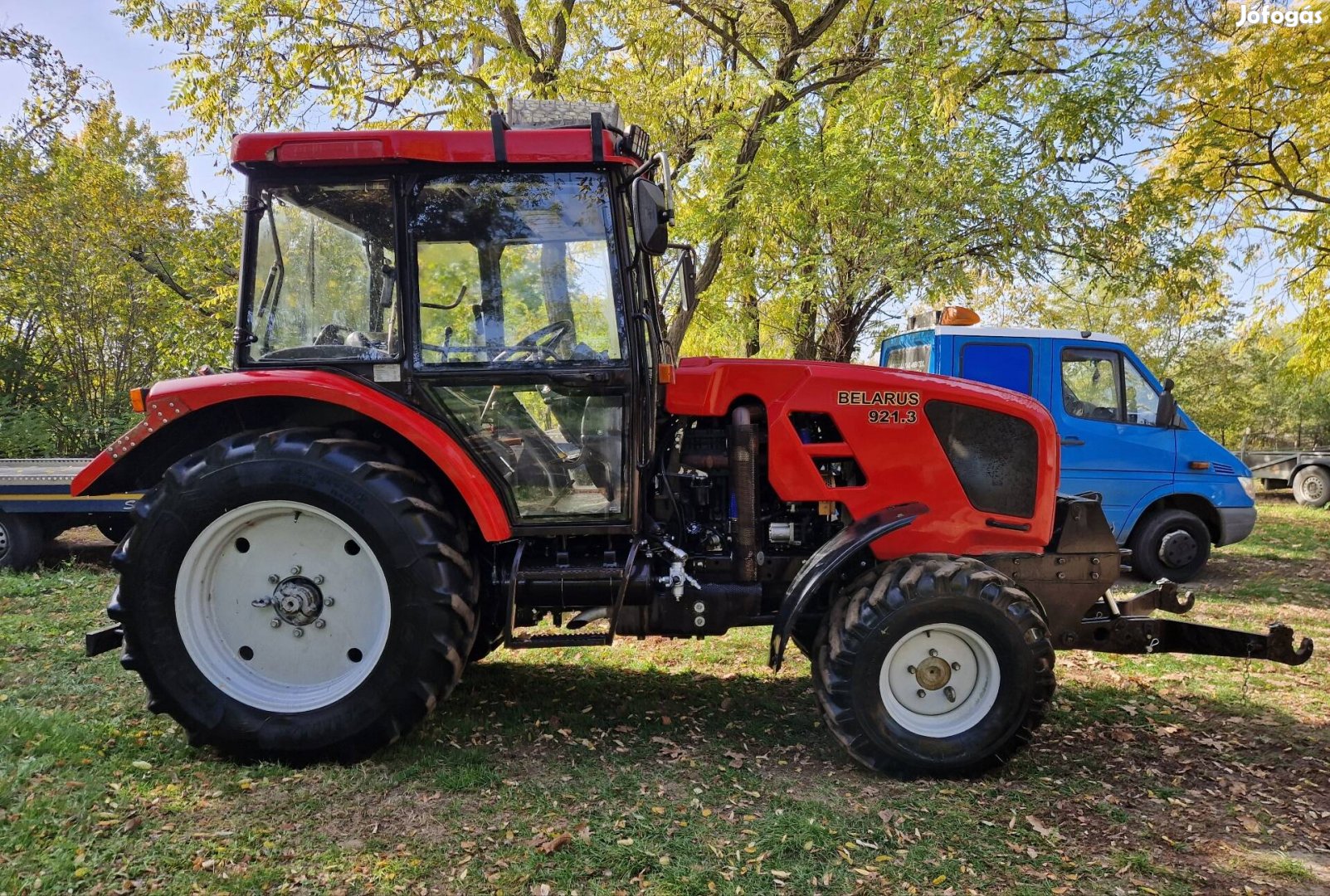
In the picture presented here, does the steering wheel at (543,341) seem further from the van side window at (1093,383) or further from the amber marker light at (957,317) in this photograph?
the van side window at (1093,383)

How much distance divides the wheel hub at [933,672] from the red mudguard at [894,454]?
1.54 ft

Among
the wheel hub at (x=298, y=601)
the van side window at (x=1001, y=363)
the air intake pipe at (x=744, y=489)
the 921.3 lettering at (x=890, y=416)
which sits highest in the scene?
the van side window at (x=1001, y=363)

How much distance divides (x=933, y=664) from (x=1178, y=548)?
525 cm

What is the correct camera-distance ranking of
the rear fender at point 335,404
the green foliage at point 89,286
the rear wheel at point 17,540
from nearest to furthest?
the rear fender at point 335,404, the rear wheel at point 17,540, the green foliage at point 89,286

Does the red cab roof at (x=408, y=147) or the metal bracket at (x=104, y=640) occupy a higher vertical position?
the red cab roof at (x=408, y=147)

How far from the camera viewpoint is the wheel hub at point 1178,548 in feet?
23.5

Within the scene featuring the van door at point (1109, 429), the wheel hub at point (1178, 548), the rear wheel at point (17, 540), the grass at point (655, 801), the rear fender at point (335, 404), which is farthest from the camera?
the wheel hub at point (1178, 548)

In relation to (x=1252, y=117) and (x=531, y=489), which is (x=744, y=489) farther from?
(x=1252, y=117)

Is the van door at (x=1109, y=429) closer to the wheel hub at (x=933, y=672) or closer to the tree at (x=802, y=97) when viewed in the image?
the tree at (x=802, y=97)

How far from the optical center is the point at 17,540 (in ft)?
21.6

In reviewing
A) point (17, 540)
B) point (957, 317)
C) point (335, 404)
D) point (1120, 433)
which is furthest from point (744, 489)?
point (17, 540)

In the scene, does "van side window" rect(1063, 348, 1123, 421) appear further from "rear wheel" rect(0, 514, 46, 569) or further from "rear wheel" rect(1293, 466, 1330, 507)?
"rear wheel" rect(1293, 466, 1330, 507)

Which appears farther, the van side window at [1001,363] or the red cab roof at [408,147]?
the van side window at [1001,363]

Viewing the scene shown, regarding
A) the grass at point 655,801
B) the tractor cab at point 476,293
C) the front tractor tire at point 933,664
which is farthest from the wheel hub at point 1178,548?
the tractor cab at point 476,293
